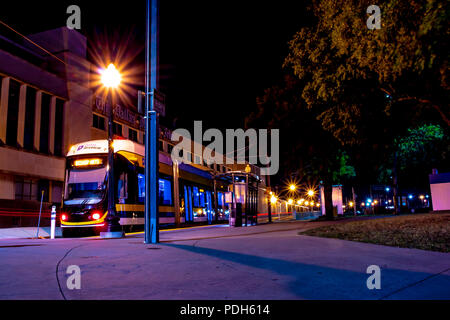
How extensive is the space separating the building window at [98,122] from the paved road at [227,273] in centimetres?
3007

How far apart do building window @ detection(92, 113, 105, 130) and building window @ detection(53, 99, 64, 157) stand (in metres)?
3.50

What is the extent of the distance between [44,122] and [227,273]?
97.8ft

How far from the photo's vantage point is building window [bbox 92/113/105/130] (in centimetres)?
3567

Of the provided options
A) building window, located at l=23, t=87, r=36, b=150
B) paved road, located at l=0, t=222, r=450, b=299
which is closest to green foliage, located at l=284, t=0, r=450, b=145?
paved road, located at l=0, t=222, r=450, b=299

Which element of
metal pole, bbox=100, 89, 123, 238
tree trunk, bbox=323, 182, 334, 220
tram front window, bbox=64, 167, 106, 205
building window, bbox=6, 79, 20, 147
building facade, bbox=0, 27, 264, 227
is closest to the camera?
metal pole, bbox=100, 89, 123, 238

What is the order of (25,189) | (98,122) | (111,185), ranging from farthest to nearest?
1. (98,122)
2. (25,189)
3. (111,185)

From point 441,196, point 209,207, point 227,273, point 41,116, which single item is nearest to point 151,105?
point 227,273

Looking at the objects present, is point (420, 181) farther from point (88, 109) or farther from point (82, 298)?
point (82, 298)

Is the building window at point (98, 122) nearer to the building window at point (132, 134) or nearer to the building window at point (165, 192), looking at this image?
the building window at point (132, 134)

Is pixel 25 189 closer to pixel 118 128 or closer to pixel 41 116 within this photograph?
pixel 41 116

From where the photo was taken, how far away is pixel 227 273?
213 inches

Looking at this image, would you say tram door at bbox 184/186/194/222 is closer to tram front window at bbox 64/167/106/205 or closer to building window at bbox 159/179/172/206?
building window at bbox 159/179/172/206
